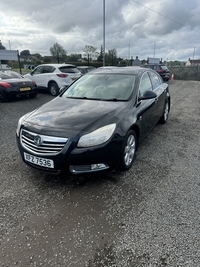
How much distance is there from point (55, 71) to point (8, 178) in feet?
24.4

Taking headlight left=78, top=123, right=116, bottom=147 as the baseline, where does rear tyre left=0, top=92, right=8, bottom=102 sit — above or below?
below

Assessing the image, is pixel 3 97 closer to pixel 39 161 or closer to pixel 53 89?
pixel 53 89

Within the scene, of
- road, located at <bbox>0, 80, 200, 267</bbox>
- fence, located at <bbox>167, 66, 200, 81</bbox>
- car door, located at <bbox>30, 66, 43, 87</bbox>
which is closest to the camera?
road, located at <bbox>0, 80, 200, 267</bbox>

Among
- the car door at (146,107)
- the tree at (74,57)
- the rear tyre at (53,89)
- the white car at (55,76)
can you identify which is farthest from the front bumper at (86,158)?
the tree at (74,57)

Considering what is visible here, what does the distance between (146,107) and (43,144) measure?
6.75ft

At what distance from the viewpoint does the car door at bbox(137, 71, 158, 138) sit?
357cm

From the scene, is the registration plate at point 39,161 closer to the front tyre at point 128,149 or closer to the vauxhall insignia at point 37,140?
the vauxhall insignia at point 37,140

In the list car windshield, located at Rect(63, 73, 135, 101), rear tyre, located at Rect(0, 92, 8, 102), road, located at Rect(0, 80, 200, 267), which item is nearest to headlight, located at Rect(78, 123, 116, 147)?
road, located at Rect(0, 80, 200, 267)

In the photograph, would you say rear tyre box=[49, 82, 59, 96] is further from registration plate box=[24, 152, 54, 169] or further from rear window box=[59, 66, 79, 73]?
registration plate box=[24, 152, 54, 169]

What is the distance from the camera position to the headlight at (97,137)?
99.8 inches

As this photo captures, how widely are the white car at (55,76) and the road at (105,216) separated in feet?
20.7

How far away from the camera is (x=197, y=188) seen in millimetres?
2793

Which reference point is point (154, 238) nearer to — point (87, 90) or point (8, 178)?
point (8, 178)

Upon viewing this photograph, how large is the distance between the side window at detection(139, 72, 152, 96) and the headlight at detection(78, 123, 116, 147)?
4.22 ft
